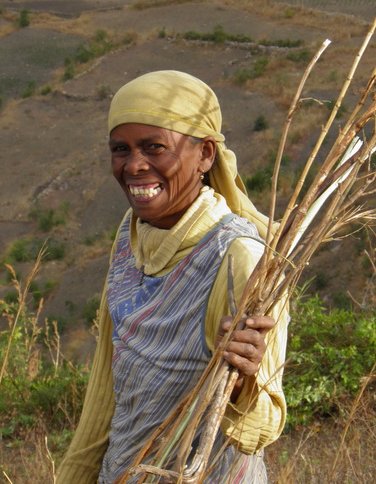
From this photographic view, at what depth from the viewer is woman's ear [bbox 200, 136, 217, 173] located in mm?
1611

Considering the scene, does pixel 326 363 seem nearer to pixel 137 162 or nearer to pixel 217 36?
pixel 137 162

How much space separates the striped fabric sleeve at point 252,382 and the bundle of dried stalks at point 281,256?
0.26 feet

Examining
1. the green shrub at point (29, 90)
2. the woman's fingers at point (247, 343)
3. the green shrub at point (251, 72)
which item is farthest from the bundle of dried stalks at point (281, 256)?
the green shrub at point (29, 90)

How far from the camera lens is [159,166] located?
158 centimetres

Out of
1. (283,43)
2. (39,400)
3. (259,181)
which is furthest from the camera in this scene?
(283,43)

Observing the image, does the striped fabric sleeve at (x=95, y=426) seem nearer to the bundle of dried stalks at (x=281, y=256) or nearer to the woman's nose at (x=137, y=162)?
the woman's nose at (x=137, y=162)

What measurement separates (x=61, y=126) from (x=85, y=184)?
4843 millimetres

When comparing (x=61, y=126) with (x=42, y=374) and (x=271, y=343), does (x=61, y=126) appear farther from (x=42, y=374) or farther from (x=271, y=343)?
(x=271, y=343)

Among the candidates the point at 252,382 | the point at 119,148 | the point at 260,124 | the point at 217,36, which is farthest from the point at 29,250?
the point at 252,382

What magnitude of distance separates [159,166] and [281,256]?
0.38m

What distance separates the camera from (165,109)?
5.12 ft

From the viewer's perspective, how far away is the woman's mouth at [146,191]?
1585mm

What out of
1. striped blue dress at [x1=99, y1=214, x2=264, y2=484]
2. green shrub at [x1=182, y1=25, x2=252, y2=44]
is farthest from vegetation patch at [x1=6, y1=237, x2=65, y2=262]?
striped blue dress at [x1=99, y1=214, x2=264, y2=484]

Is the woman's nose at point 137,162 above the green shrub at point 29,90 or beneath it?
above
